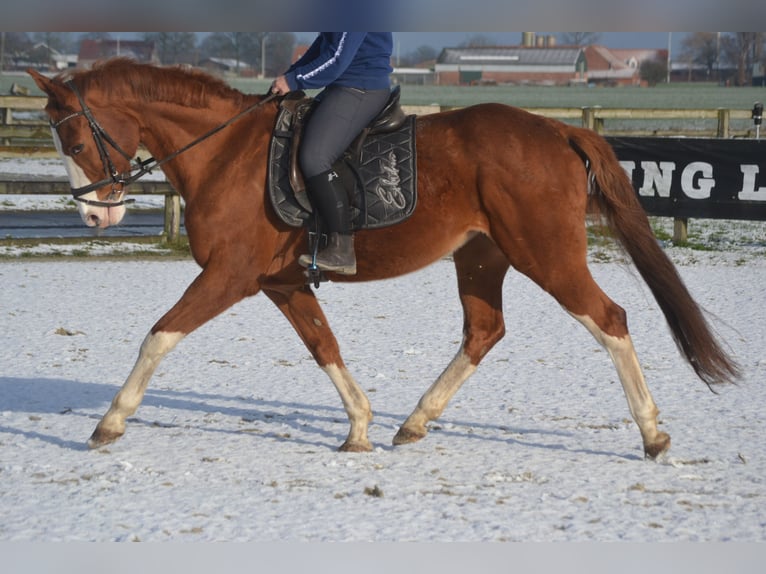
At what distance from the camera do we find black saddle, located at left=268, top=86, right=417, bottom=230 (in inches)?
221

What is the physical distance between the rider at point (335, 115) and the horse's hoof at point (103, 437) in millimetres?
1352

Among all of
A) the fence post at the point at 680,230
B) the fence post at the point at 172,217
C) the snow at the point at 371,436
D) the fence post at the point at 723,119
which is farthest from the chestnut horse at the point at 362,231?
the fence post at the point at 723,119

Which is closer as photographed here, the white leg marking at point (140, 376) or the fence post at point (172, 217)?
the white leg marking at point (140, 376)

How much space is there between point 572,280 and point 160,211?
1260 centimetres

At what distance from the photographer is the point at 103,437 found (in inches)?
220

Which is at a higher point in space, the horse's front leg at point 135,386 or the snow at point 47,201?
the horse's front leg at point 135,386

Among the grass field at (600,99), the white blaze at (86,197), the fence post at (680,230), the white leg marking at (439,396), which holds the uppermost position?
the white blaze at (86,197)

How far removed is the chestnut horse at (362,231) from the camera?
552cm

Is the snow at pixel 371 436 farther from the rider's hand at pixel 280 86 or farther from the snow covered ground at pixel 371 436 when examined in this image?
the rider's hand at pixel 280 86

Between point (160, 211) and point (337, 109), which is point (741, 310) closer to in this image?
point (337, 109)

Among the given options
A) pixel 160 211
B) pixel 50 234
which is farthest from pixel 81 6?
pixel 160 211

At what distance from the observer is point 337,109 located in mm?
5570

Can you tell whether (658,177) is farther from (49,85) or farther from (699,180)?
(49,85)

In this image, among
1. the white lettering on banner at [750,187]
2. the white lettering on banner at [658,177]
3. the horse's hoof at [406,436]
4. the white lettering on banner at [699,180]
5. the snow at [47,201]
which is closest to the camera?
the horse's hoof at [406,436]
